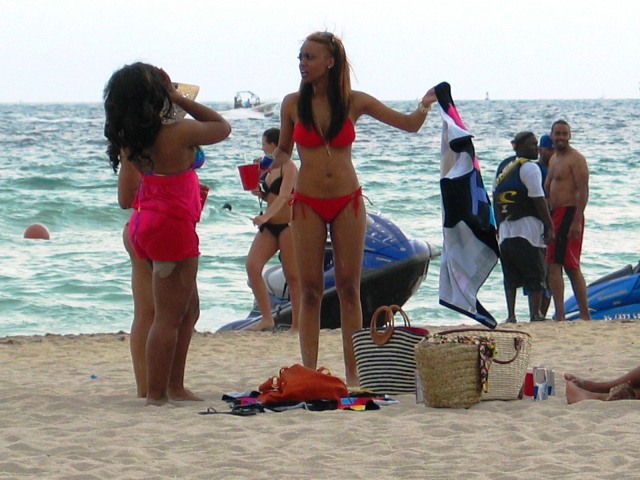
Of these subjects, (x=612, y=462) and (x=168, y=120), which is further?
(x=168, y=120)

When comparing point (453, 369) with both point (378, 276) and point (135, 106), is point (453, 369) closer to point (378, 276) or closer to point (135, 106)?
point (135, 106)

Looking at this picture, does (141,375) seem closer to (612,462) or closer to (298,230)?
(298,230)

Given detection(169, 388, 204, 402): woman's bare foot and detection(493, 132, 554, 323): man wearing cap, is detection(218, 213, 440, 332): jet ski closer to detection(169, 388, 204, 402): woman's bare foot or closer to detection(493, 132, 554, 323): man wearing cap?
detection(493, 132, 554, 323): man wearing cap

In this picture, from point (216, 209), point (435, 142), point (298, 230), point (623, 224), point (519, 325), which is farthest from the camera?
point (435, 142)

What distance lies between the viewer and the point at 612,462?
14.5 feet

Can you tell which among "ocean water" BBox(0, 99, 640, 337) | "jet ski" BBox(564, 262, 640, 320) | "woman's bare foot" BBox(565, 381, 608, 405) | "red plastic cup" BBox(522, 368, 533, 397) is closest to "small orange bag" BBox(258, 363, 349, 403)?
"red plastic cup" BBox(522, 368, 533, 397)

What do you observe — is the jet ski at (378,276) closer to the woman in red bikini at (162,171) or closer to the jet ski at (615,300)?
the jet ski at (615,300)

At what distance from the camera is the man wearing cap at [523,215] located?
9.75 m

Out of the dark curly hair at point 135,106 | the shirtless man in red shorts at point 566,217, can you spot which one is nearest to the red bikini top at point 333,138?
the dark curly hair at point 135,106

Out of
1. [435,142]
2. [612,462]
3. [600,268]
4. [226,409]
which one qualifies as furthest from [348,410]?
[435,142]

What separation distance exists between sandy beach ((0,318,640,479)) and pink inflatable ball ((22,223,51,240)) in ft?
38.3

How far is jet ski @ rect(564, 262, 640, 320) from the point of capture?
1027 centimetres

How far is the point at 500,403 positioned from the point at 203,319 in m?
6.96

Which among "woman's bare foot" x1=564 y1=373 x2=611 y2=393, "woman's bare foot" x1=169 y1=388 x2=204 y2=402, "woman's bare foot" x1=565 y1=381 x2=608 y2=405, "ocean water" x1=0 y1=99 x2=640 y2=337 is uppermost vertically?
"woman's bare foot" x1=564 y1=373 x2=611 y2=393
